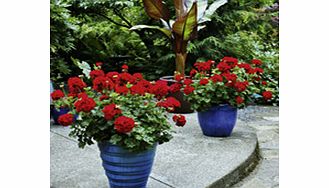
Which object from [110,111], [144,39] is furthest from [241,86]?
[144,39]

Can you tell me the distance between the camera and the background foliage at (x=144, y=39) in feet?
17.0

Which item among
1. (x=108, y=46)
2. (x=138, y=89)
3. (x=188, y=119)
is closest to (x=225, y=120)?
(x=188, y=119)

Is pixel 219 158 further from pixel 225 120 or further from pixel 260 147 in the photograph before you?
pixel 260 147

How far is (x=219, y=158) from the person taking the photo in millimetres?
2781

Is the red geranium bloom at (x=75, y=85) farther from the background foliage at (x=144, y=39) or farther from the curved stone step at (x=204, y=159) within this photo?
the background foliage at (x=144, y=39)

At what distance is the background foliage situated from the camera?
519 cm

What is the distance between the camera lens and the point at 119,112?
1953 mm

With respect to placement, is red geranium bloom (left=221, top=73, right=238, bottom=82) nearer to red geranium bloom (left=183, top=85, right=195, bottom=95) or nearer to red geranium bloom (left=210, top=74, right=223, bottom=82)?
red geranium bloom (left=210, top=74, right=223, bottom=82)

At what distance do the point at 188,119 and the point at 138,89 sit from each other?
2.01 metres

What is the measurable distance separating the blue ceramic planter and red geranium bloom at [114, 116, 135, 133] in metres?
1.49

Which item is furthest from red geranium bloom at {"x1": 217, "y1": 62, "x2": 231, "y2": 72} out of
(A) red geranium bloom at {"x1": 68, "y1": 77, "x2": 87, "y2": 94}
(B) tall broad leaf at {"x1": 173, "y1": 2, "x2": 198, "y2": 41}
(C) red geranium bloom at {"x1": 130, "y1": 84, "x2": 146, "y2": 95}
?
(A) red geranium bloom at {"x1": 68, "y1": 77, "x2": 87, "y2": 94}

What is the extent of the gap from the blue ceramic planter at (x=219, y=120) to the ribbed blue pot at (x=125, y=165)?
1.25m
